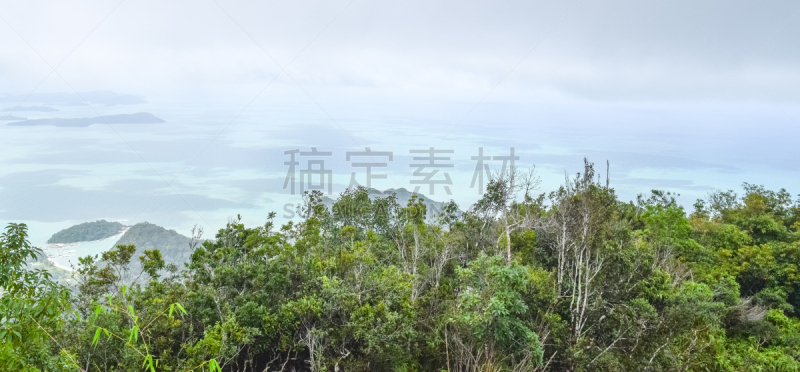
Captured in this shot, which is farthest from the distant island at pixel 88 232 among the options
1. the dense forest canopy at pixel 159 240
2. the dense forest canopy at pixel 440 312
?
the dense forest canopy at pixel 440 312

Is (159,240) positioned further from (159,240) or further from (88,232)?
(88,232)

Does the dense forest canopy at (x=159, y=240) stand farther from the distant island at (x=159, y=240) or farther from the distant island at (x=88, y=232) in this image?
the distant island at (x=88, y=232)

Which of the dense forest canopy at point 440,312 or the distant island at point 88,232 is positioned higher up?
the dense forest canopy at point 440,312

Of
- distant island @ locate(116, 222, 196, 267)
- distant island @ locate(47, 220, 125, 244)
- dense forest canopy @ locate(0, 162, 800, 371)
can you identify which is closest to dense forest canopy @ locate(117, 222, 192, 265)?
distant island @ locate(116, 222, 196, 267)

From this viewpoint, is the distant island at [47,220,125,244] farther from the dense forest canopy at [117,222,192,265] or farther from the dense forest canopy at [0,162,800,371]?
the dense forest canopy at [0,162,800,371]

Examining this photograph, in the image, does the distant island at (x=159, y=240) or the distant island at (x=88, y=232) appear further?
the distant island at (x=88, y=232)

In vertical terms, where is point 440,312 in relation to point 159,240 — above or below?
above

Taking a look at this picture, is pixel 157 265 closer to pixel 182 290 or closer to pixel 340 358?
pixel 182 290

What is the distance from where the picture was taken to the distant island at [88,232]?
41206mm

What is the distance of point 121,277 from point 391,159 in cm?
3431

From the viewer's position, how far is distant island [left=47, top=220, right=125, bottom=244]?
41206mm

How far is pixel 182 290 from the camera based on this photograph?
44.2 feet

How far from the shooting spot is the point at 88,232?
146ft

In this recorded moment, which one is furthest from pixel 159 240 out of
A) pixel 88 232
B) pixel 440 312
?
pixel 440 312
